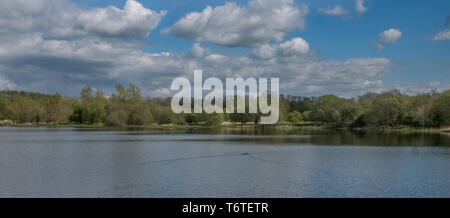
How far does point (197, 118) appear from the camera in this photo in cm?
13450

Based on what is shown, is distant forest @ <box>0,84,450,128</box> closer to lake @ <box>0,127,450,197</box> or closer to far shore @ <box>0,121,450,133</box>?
far shore @ <box>0,121,450,133</box>

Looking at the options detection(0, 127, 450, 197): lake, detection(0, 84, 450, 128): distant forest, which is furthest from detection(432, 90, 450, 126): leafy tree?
detection(0, 127, 450, 197): lake

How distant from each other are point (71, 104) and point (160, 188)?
464 feet

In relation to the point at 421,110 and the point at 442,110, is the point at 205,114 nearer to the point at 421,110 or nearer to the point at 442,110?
the point at 421,110

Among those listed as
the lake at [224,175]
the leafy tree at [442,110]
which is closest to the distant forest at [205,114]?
the leafy tree at [442,110]

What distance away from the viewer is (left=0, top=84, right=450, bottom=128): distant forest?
99.8 m

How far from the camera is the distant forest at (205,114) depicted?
9981cm

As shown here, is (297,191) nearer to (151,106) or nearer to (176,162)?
(176,162)

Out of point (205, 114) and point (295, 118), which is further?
point (295, 118)

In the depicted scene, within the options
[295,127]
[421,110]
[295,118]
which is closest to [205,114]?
[295,127]

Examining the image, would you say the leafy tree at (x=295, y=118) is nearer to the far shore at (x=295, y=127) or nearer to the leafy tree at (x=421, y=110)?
the far shore at (x=295, y=127)

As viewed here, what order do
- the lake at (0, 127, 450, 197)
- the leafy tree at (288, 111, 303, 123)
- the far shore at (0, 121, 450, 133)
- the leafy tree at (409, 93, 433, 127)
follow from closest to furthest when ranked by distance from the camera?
the lake at (0, 127, 450, 197), the far shore at (0, 121, 450, 133), the leafy tree at (409, 93, 433, 127), the leafy tree at (288, 111, 303, 123)

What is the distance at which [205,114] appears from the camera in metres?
130
